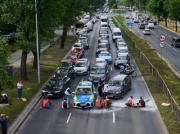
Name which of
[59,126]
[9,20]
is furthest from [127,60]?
[59,126]

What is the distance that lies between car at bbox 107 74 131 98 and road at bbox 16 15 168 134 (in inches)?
22.3

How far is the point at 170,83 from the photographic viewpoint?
33.2m

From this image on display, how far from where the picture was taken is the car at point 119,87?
29.3 meters

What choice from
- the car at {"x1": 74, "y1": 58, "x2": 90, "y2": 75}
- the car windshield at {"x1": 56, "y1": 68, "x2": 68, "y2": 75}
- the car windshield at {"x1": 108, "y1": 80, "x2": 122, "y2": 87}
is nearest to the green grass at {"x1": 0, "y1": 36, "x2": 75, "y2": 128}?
the car windshield at {"x1": 56, "y1": 68, "x2": 68, "y2": 75}

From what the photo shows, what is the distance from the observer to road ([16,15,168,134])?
22.2 meters

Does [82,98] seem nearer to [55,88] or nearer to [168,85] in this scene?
[55,88]

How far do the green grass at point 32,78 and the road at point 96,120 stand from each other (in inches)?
47.6

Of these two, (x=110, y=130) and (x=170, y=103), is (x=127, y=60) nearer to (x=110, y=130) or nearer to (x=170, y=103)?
(x=170, y=103)

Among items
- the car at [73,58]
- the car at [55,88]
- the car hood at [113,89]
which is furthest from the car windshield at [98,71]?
the car at [73,58]

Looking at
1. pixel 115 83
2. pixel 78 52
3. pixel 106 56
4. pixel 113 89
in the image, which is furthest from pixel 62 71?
pixel 78 52

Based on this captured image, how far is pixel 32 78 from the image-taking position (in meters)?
37.1

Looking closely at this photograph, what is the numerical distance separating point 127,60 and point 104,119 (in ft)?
65.8

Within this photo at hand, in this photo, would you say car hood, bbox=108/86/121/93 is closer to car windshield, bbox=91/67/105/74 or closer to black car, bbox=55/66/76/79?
car windshield, bbox=91/67/105/74

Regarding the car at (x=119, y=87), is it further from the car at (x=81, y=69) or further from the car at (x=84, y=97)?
the car at (x=81, y=69)
